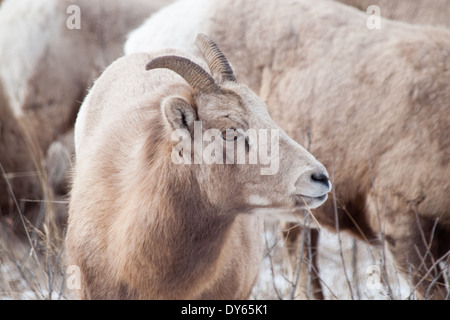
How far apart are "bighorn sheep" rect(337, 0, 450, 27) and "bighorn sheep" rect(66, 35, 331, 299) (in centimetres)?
305

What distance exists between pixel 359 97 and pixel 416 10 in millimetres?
1459

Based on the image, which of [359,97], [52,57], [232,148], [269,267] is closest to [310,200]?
[232,148]

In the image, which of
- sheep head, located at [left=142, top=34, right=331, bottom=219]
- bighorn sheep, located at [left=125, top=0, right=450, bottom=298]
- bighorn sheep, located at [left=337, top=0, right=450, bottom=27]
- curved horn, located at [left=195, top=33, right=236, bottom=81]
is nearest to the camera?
sheep head, located at [left=142, top=34, right=331, bottom=219]

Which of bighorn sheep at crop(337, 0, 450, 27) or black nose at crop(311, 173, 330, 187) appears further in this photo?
bighorn sheep at crop(337, 0, 450, 27)

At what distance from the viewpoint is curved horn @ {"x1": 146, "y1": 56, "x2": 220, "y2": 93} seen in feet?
12.2

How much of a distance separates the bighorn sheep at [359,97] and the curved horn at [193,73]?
1.81m

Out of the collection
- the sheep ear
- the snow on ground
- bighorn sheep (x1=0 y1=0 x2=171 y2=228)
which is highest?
the sheep ear

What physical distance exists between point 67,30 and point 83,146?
3.74 metres

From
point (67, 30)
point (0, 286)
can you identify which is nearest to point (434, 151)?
point (0, 286)

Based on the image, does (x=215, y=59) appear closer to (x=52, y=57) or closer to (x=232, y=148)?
(x=232, y=148)

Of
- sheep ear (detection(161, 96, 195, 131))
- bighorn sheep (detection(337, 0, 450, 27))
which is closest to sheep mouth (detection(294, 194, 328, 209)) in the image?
sheep ear (detection(161, 96, 195, 131))

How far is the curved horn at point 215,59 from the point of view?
3959mm

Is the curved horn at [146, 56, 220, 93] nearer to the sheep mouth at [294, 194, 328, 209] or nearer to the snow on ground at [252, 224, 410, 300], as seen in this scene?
the sheep mouth at [294, 194, 328, 209]
